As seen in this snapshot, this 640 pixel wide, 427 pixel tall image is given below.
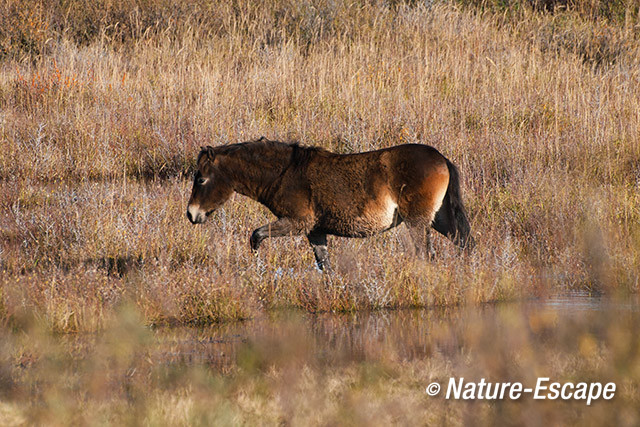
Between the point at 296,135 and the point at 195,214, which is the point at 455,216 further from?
the point at 296,135

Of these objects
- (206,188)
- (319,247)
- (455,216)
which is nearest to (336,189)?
(319,247)

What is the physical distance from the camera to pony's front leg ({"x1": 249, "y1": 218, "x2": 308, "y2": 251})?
361 inches

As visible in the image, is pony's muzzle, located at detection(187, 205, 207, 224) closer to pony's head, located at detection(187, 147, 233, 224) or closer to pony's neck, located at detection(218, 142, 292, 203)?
pony's head, located at detection(187, 147, 233, 224)

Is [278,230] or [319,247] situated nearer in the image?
[278,230]

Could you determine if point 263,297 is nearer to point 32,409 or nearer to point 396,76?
point 32,409

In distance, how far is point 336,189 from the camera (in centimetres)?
915

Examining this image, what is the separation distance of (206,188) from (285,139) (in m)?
5.22

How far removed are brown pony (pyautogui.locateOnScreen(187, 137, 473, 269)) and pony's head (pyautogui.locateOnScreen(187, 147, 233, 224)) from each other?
0.04ft

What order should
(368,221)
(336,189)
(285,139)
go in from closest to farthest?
(368,221) → (336,189) → (285,139)

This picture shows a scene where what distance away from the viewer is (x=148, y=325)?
25.7ft

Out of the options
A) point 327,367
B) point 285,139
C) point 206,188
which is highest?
point 327,367

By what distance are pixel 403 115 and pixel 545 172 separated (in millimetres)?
3195

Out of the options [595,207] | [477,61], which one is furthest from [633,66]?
[595,207]

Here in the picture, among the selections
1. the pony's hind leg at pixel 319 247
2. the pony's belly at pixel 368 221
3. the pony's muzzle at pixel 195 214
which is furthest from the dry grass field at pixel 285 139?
the pony's muzzle at pixel 195 214
